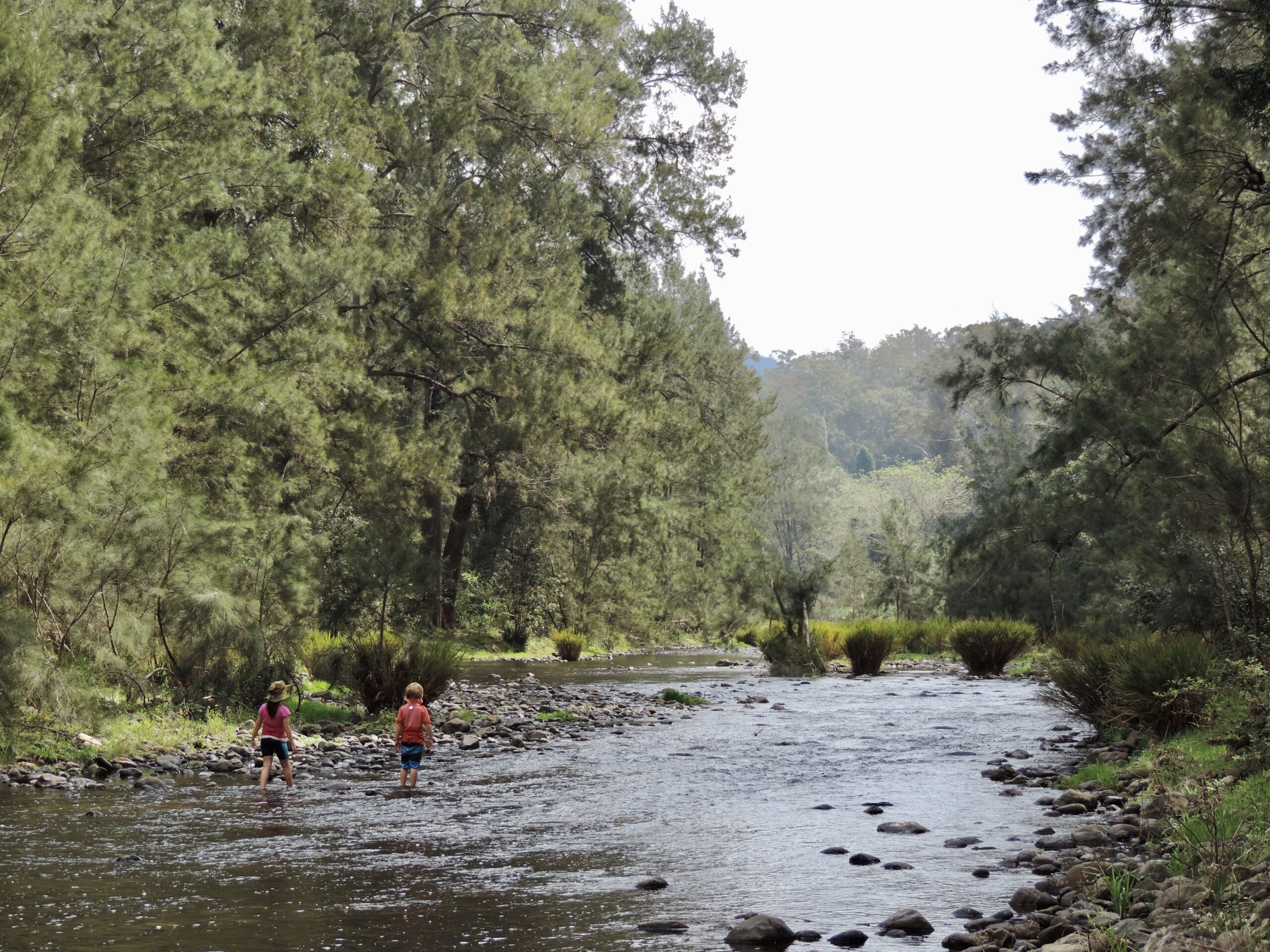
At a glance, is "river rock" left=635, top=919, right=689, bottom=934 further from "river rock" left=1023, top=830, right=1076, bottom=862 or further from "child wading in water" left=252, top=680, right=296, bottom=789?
"child wading in water" left=252, top=680, right=296, bottom=789

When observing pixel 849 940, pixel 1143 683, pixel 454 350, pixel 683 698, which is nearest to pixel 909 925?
pixel 849 940

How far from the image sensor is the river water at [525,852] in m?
5.85

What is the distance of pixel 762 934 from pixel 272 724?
6.74 metres

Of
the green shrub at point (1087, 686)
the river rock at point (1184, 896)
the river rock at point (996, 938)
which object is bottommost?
the river rock at point (996, 938)

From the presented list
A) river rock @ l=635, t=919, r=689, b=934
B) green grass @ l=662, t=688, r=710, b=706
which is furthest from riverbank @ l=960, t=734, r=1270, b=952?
green grass @ l=662, t=688, r=710, b=706

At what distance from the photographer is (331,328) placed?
22.1m

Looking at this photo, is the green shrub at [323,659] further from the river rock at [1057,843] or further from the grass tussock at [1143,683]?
the river rock at [1057,843]

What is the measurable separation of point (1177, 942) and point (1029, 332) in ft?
67.4

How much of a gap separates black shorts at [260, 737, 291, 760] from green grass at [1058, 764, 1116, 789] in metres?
7.27

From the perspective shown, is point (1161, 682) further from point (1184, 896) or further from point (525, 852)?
point (525, 852)

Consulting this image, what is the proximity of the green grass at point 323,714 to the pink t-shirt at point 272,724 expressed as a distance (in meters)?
4.21

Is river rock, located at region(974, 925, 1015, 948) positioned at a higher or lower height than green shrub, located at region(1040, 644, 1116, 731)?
lower

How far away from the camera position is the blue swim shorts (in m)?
10.8

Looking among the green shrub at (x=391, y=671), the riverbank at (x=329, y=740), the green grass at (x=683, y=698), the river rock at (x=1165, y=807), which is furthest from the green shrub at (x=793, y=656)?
the river rock at (x=1165, y=807)
